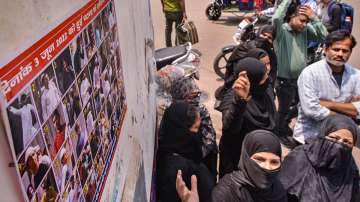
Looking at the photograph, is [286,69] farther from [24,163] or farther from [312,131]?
[24,163]

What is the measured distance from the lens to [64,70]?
78cm

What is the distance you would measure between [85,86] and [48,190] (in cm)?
31

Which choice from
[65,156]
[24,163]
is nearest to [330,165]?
[65,156]

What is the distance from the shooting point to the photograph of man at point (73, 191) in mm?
787

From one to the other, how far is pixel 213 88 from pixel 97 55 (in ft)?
16.6

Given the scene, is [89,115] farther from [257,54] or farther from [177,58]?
[177,58]

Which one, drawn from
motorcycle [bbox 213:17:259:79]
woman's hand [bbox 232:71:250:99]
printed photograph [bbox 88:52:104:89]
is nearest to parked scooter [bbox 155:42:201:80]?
motorcycle [bbox 213:17:259:79]

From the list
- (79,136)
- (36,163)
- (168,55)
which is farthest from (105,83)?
(168,55)

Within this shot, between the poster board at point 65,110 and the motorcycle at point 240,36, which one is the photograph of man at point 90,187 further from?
the motorcycle at point 240,36

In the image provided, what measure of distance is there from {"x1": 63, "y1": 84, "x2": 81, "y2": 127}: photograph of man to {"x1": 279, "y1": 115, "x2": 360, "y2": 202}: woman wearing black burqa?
193cm

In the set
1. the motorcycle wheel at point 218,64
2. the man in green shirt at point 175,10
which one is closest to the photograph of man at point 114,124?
the motorcycle wheel at point 218,64

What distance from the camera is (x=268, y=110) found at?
117 inches

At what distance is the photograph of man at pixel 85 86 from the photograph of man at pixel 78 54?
0.07 feet

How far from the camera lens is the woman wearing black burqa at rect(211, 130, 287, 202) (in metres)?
2.05
